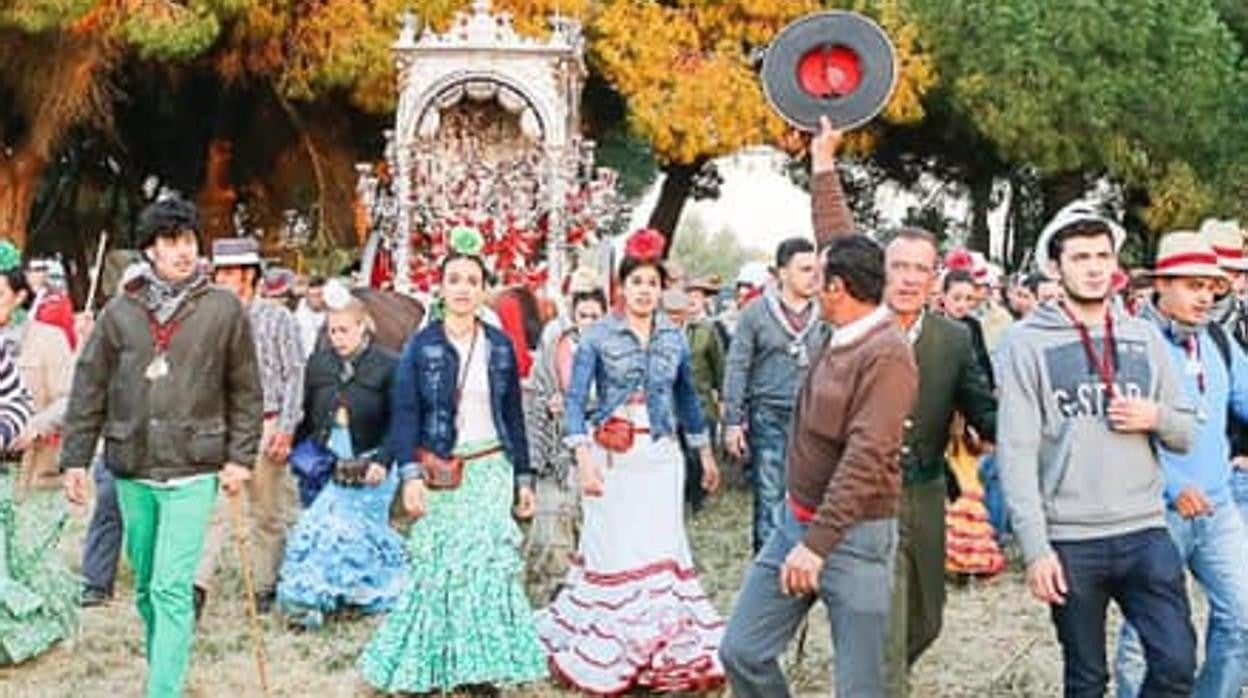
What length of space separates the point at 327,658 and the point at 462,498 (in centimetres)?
132

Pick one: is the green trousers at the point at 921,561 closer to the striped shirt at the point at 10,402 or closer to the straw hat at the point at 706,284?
the striped shirt at the point at 10,402

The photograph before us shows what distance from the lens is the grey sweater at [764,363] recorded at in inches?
312

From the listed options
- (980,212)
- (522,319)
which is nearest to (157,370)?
(522,319)

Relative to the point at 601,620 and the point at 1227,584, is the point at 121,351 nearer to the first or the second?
the point at 601,620

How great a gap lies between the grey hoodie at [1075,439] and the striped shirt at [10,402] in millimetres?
3551

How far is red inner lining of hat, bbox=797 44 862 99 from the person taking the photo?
569 centimetres

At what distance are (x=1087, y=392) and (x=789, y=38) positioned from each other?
1592 mm

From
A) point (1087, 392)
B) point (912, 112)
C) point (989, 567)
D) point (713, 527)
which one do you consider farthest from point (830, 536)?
point (912, 112)

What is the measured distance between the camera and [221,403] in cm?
616

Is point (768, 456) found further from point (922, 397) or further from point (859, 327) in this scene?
point (859, 327)

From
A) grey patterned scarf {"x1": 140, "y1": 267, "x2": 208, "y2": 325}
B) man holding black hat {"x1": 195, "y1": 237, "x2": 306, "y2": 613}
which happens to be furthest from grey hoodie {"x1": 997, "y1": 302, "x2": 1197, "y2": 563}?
man holding black hat {"x1": 195, "y1": 237, "x2": 306, "y2": 613}

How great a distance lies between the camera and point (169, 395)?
6012 mm

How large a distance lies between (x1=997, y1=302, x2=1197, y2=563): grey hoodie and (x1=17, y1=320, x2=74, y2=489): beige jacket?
4.27 meters

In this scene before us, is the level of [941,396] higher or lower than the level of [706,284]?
lower
